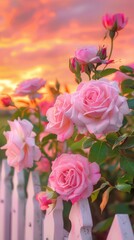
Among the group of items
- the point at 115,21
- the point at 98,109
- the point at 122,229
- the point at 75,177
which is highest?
the point at 115,21

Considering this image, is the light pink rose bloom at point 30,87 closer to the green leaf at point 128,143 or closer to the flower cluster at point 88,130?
the flower cluster at point 88,130

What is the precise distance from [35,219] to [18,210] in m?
0.21

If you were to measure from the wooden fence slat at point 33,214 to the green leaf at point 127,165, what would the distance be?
54 centimetres

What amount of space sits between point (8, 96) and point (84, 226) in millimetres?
552

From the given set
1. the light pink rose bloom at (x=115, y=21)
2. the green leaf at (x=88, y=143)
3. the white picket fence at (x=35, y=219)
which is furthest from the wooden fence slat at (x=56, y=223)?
the light pink rose bloom at (x=115, y=21)

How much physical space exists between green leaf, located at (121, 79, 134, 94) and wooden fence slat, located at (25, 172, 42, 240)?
0.48 meters

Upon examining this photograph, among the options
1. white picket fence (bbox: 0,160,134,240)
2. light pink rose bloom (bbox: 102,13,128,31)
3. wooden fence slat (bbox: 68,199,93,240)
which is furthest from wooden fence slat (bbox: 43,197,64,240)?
light pink rose bloom (bbox: 102,13,128,31)

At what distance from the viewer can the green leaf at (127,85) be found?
1.49m

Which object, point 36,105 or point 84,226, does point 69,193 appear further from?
point 36,105

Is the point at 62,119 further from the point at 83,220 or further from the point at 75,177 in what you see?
the point at 83,220

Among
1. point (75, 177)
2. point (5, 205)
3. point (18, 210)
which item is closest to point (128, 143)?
point (75, 177)

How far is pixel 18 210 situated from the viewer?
76.4 inches

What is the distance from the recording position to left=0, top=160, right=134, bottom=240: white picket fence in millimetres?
1256

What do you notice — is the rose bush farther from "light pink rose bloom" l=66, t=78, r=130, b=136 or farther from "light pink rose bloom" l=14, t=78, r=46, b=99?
"light pink rose bloom" l=14, t=78, r=46, b=99
